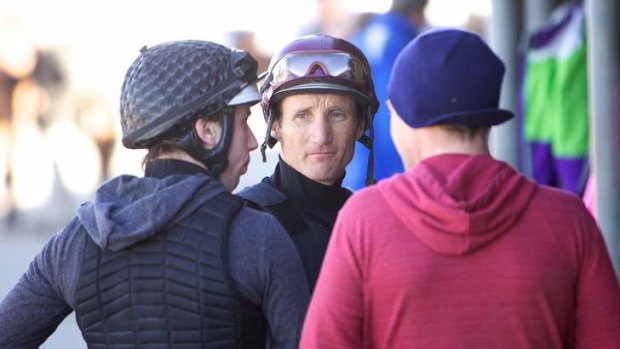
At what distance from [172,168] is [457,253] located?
771 mm

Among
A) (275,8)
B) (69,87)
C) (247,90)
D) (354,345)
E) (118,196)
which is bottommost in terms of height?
(69,87)

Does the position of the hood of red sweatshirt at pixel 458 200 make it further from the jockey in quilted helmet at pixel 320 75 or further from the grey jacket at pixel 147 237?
the jockey in quilted helmet at pixel 320 75

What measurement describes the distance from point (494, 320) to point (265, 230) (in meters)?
0.59

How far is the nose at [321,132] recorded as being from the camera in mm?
3814

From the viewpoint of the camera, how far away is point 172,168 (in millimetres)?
3271

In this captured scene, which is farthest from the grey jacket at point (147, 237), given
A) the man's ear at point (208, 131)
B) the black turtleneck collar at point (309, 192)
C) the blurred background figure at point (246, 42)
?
the blurred background figure at point (246, 42)

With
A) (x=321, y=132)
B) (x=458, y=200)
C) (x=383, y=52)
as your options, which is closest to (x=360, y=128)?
(x=321, y=132)

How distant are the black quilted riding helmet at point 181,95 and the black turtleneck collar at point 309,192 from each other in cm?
55

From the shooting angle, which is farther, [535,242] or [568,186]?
[568,186]

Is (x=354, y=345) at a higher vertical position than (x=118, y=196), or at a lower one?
lower

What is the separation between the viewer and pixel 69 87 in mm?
11805

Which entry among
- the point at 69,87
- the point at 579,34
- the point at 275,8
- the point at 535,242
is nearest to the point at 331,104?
the point at 535,242

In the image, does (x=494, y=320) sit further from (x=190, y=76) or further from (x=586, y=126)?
(x=586, y=126)

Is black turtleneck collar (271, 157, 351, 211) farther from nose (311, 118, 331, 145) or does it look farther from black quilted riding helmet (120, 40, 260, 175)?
black quilted riding helmet (120, 40, 260, 175)
